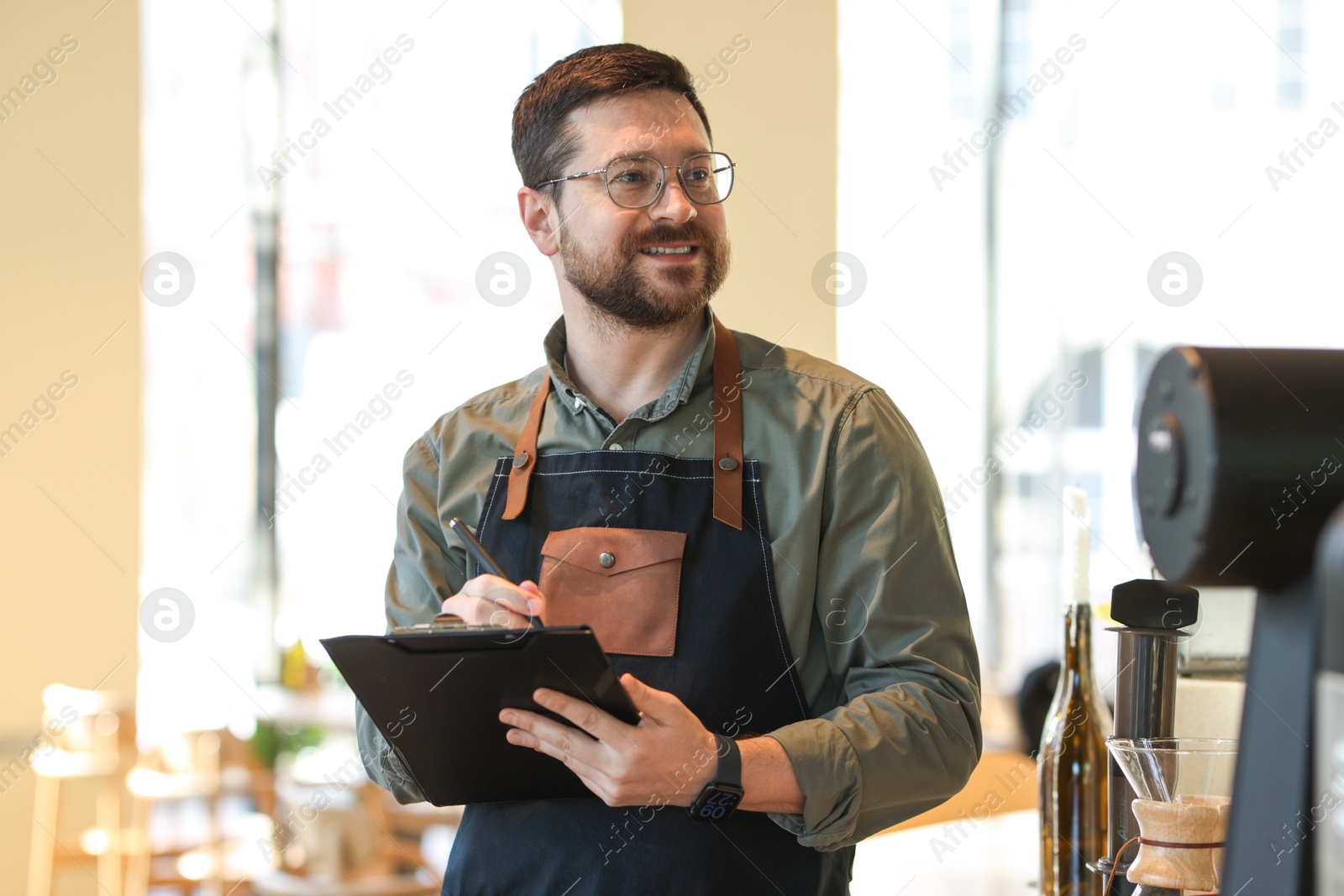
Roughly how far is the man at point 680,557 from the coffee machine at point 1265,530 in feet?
2.38

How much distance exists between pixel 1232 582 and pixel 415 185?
4.62 m

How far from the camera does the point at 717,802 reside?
1.30 m

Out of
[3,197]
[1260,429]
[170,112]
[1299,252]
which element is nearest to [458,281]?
[170,112]

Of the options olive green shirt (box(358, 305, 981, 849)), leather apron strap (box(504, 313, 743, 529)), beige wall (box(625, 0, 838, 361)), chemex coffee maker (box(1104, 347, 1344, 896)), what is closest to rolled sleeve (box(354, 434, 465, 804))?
olive green shirt (box(358, 305, 981, 849))

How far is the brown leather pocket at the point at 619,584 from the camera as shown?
1.45 metres

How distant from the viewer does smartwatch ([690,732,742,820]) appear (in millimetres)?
1275

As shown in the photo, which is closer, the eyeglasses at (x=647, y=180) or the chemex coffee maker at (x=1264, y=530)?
the chemex coffee maker at (x=1264, y=530)

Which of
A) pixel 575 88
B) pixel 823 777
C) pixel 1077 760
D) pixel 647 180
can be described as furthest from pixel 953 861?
pixel 575 88

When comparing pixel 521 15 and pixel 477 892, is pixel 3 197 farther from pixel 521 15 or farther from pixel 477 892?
pixel 477 892

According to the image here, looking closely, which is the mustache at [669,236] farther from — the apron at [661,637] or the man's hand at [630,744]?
the man's hand at [630,744]

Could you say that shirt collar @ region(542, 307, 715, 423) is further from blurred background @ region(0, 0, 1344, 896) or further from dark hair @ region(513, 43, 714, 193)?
blurred background @ region(0, 0, 1344, 896)

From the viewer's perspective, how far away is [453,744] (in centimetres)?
134

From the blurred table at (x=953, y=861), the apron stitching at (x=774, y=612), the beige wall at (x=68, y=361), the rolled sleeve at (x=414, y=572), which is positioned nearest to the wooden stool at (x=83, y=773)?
the beige wall at (x=68, y=361)

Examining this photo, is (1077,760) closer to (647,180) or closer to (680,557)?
(680,557)
